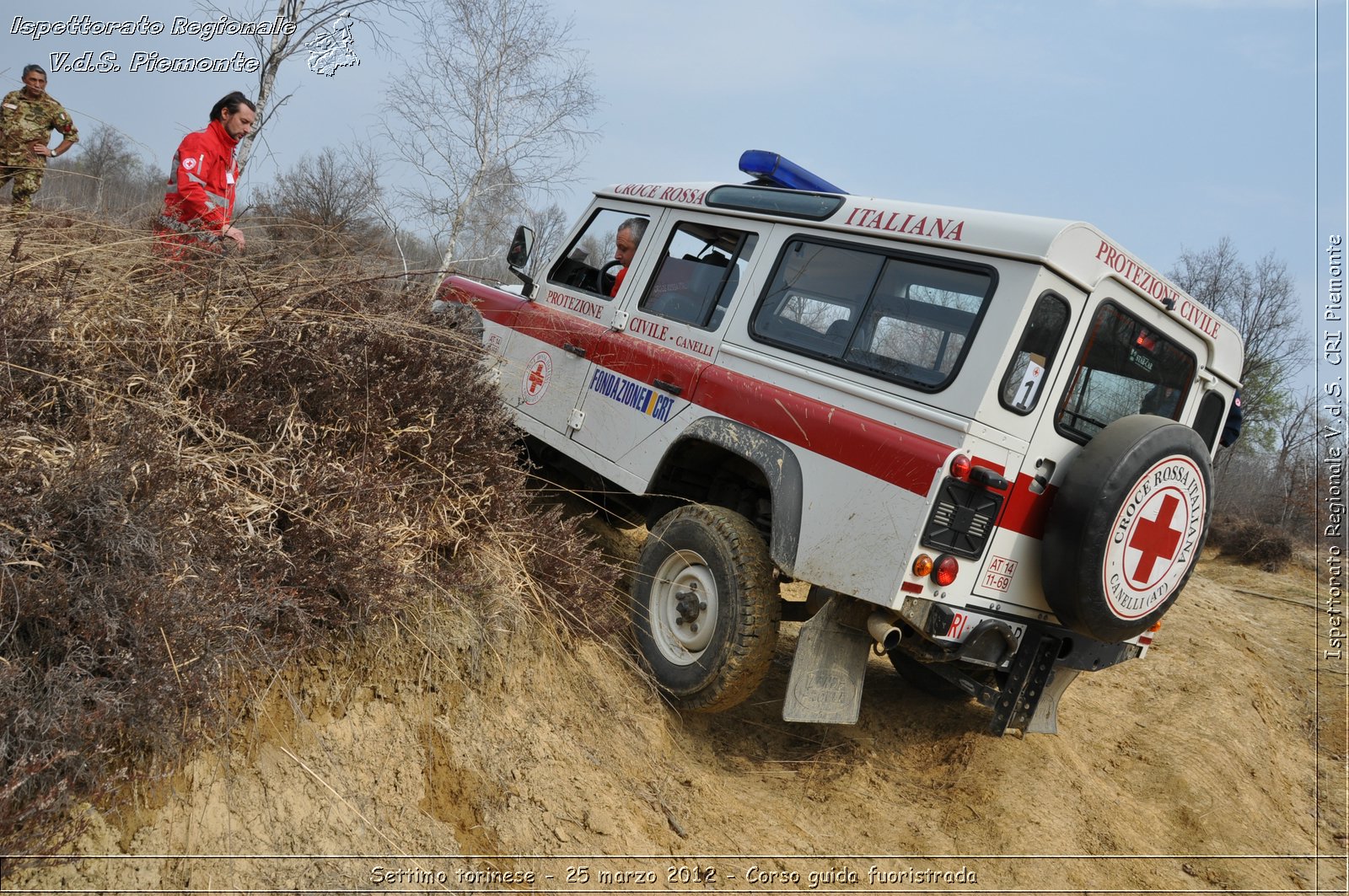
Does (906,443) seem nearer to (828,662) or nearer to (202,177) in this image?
(828,662)

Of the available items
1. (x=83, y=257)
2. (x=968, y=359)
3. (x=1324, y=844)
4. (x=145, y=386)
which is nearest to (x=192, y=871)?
(x=145, y=386)

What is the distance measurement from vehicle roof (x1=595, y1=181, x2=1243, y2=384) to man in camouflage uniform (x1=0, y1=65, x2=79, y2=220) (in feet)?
16.2

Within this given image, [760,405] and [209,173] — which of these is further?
[209,173]

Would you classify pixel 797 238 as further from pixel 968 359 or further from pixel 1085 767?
pixel 1085 767

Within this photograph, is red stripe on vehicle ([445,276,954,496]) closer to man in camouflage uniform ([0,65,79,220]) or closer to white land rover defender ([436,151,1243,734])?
white land rover defender ([436,151,1243,734])

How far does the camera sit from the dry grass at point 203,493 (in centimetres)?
242

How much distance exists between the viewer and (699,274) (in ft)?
16.3

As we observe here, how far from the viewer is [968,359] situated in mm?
3705

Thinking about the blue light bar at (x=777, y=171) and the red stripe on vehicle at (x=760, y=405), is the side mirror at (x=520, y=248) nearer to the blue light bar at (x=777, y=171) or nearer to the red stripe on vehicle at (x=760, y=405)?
the red stripe on vehicle at (x=760, y=405)

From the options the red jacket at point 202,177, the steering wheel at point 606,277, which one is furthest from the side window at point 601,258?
the red jacket at point 202,177

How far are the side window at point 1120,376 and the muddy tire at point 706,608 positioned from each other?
1461mm

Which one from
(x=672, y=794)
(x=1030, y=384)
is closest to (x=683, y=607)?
(x=672, y=794)

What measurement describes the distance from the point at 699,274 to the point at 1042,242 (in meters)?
1.85

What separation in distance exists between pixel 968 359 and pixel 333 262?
9.37 feet
